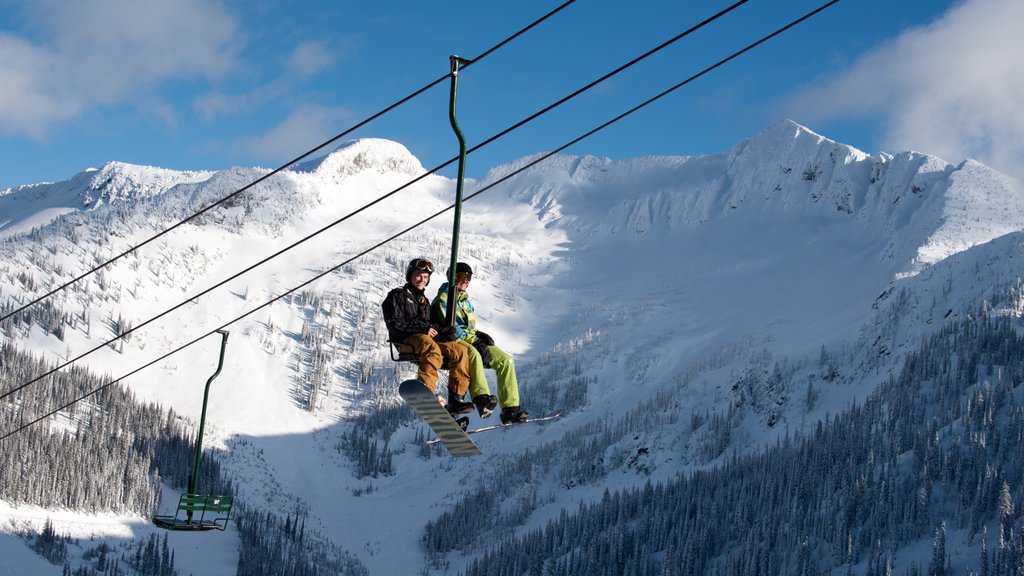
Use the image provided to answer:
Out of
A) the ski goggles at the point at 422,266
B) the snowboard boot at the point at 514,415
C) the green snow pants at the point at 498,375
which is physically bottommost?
the snowboard boot at the point at 514,415

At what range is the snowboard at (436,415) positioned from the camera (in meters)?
13.4

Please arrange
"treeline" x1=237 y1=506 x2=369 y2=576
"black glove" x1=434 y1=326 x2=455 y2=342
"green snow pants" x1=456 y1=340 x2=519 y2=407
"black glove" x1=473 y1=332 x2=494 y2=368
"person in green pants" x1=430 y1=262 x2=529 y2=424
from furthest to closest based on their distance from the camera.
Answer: "treeline" x1=237 y1=506 x2=369 y2=576, "black glove" x1=473 y1=332 x2=494 y2=368, "green snow pants" x1=456 y1=340 x2=519 y2=407, "person in green pants" x1=430 y1=262 x2=529 y2=424, "black glove" x1=434 y1=326 x2=455 y2=342

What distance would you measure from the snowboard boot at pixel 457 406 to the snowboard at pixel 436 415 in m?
0.58

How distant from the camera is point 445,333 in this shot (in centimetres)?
1475

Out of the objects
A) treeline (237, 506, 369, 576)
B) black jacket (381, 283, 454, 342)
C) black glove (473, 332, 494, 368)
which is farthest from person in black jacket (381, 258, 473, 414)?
treeline (237, 506, 369, 576)

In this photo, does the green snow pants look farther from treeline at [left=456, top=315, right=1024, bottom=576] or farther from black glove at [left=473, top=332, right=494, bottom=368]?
treeline at [left=456, top=315, right=1024, bottom=576]

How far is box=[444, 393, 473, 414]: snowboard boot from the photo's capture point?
15.6 metres

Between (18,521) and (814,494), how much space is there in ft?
303

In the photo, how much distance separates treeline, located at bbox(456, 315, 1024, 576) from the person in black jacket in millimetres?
92262

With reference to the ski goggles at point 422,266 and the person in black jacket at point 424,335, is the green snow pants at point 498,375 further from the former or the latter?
the ski goggles at point 422,266

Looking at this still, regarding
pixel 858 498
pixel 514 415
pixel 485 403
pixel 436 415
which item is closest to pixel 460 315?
pixel 485 403

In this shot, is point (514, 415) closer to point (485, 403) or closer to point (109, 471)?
point (485, 403)

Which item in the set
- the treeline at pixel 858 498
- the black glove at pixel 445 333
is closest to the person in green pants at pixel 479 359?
the black glove at pixel 445 333

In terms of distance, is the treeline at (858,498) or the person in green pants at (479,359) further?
the treeline at (858,498)
